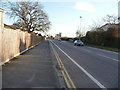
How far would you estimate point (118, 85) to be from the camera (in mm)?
6250

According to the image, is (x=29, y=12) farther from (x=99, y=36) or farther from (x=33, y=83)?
(x=33, y=83)

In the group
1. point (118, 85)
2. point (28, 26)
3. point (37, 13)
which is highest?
point (37, 13)

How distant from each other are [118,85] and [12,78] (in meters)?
4.29

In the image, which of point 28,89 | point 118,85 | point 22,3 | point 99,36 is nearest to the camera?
point 28,89

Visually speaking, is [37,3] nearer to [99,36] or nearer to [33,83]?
[99,36]

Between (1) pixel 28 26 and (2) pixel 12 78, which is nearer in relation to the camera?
(2) pixel 12 78

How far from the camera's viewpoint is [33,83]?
609cm

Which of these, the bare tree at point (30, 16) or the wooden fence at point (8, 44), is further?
the bare tree at point (30, 16)

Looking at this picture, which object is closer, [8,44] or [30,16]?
[8,44]

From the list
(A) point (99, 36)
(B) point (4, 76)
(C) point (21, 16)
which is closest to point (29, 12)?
(C) point (21, 16)

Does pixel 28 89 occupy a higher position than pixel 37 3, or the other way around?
pixel 37 3

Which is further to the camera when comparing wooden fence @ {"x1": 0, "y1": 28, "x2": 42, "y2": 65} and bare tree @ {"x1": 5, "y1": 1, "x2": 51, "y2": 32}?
bare tree @ {"x1": 5, "y1": 1, "x2": 51, "y2": 32}

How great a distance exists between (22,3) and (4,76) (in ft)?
144

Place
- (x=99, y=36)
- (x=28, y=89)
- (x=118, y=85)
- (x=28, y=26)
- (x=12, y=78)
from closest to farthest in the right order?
(x=28, y=89) → (x=118, y=85) → (x=12, y=78) → (x=99, y=36) → (x=28, y=26)
